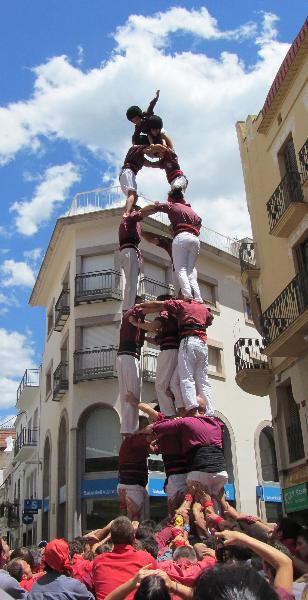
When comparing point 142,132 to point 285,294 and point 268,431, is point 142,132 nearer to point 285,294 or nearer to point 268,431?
point 285,294

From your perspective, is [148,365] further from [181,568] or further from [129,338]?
[181,568]

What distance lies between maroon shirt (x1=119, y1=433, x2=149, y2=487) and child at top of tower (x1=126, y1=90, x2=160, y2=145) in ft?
17.6

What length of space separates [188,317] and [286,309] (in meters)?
6.73

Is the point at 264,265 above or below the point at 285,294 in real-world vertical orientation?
above

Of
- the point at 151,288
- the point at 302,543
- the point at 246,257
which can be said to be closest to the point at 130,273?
the point at 302,543

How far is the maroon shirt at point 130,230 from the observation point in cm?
1060

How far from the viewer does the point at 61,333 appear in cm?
2850

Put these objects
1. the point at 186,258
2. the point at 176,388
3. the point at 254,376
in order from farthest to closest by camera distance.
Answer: the point at 254,376 < the point at 186,258 < the point at 176,388

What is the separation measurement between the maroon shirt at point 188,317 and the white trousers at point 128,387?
1104 mm

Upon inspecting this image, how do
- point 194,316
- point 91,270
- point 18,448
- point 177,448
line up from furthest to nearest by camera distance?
point 18,448 → point 91,270 → point 194,316 → point 177,448

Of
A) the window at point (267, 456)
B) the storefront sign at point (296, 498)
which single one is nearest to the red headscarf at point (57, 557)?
the storefront sign at point (296, 498)

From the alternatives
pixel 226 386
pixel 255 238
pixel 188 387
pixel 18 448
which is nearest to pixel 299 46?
pixel 255 238

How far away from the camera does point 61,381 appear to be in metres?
25.6

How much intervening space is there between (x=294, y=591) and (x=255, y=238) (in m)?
16.2
